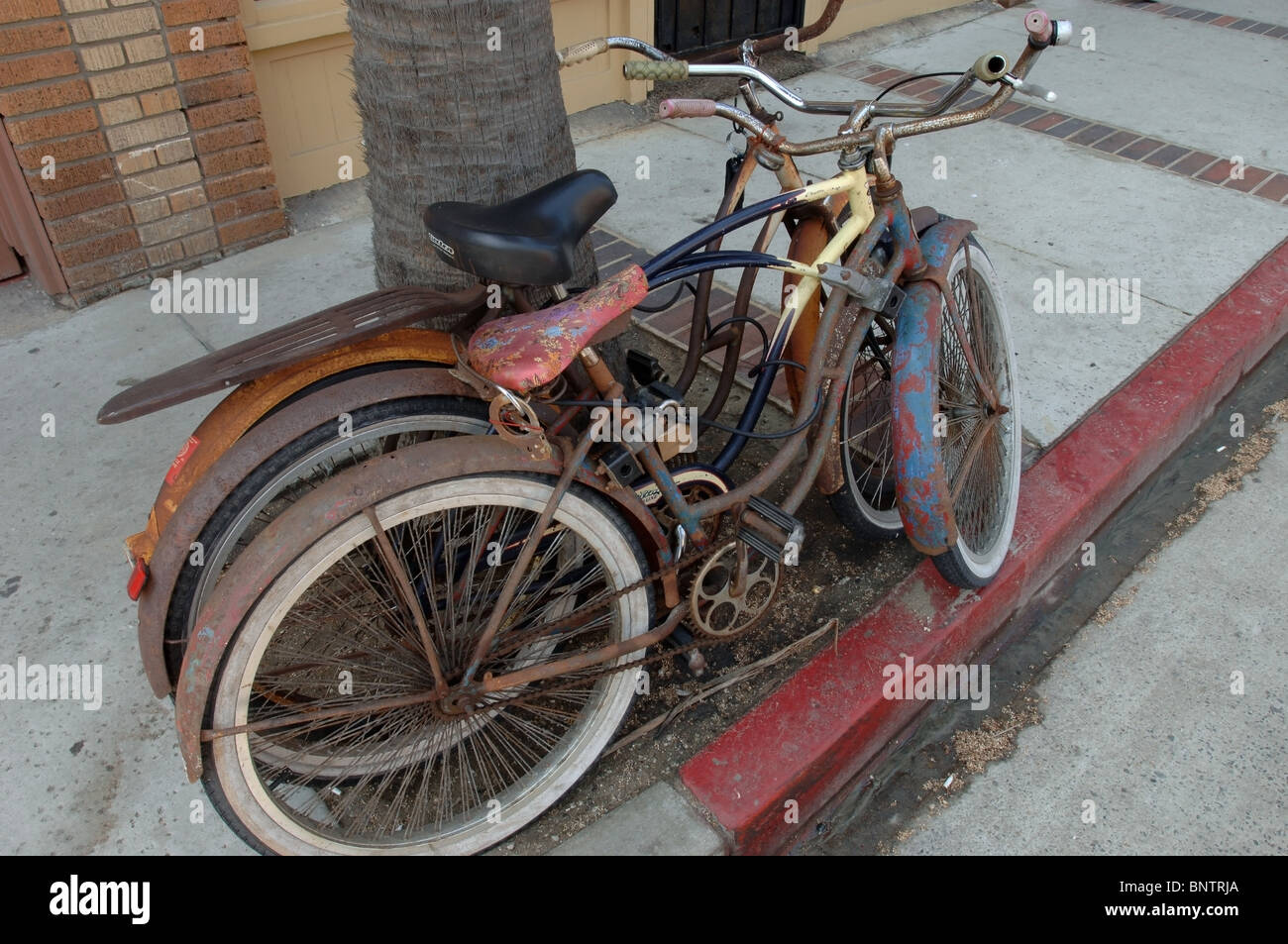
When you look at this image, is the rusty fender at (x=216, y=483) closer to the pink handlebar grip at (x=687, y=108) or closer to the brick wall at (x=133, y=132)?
the pink handlebar grip at (x=687, y=108)

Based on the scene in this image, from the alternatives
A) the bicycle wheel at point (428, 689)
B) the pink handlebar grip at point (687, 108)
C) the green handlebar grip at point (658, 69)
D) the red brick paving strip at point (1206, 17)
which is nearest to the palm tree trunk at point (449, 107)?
the green handlebar grip at point (658, 69)

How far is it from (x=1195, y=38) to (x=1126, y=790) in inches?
243

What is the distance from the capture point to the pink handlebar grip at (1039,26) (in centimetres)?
200

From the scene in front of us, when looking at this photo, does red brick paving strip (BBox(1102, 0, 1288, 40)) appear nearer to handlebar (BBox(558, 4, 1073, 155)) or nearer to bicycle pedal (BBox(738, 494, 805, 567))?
handlebar (BBox(558, 4, 1073, 155))

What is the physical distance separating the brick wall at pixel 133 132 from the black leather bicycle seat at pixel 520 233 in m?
2.39

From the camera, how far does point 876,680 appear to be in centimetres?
250

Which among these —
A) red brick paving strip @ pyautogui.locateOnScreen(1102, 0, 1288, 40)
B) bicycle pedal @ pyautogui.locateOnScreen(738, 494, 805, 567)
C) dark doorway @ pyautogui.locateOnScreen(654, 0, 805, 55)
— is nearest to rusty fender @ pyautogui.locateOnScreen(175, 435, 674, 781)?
bicycle pedal @ pyautogui.locateOnScreen(738, 494, 805, 567)

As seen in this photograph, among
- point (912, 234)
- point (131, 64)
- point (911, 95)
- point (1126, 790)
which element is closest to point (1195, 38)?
point (911, 95)

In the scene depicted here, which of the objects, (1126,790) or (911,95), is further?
(911,95)

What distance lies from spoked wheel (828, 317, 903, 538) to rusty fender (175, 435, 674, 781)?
3.64ft

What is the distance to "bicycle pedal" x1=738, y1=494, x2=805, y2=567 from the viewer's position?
2.31 m

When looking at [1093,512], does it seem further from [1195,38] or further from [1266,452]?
[1195,38]

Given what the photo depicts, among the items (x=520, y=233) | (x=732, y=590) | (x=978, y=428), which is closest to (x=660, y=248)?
(x=978, y=428)
